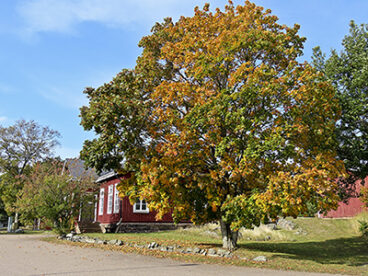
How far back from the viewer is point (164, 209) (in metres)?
11.6

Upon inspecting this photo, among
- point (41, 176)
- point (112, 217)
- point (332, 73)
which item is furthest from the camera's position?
point (112, 217)

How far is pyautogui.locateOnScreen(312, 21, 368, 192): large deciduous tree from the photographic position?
14312mm

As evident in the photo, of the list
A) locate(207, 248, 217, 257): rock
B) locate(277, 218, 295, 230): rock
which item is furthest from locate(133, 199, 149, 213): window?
locate(207, 248, 217, 257): rock

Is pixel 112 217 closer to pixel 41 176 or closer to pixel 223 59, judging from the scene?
pixel 41 176

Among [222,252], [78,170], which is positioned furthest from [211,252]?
[78,170]

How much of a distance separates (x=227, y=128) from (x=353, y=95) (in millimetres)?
6968

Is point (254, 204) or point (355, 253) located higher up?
point (254, 204)

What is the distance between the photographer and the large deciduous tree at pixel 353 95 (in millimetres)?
14312

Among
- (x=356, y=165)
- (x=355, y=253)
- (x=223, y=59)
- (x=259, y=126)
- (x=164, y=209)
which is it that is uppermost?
(x=223, y=59)

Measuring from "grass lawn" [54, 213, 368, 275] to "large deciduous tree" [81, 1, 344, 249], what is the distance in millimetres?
1513

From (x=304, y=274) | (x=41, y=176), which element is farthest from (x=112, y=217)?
(x=304, y=274)

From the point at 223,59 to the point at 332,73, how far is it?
22.5ft

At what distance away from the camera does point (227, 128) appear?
12.1 metres

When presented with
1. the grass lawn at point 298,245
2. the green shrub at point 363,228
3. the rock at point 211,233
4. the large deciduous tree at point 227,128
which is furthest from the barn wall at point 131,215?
the green shrub at point 363,228
